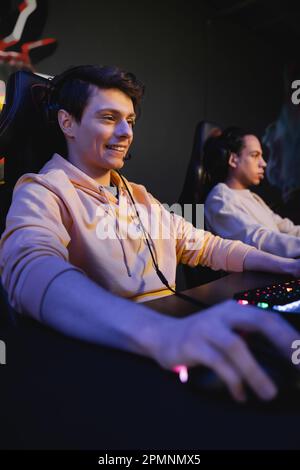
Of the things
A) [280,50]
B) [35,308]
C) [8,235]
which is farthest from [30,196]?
[280,50]


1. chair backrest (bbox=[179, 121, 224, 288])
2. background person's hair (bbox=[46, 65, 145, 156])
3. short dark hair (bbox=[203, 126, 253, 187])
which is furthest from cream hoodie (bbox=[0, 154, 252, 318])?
short dark hair (bbox=[203, 126, 253, 187])

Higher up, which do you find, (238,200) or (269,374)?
(238,200)

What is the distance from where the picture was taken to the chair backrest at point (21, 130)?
89cm

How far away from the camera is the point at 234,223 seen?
65.1 inches

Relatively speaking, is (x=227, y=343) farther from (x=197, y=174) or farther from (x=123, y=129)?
(x=197, y=174)

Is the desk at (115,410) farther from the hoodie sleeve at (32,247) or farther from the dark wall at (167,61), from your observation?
the dark wall at (167,61)

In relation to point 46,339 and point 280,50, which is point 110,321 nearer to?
point 46,339

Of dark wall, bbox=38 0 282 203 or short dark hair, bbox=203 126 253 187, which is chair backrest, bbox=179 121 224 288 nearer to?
short dark hair, bbox=203 126 253 187

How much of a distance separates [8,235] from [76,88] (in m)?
0.47

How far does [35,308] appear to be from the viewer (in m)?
0.49

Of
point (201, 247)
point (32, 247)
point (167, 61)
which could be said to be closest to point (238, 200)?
point (201, 247)

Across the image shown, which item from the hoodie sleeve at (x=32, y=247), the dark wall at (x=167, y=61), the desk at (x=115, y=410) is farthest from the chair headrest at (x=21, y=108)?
the dark wall at (x=167, y=61)

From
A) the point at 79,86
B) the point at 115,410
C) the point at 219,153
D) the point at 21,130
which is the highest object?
the point at 219,153

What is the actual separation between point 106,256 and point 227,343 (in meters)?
0.56
